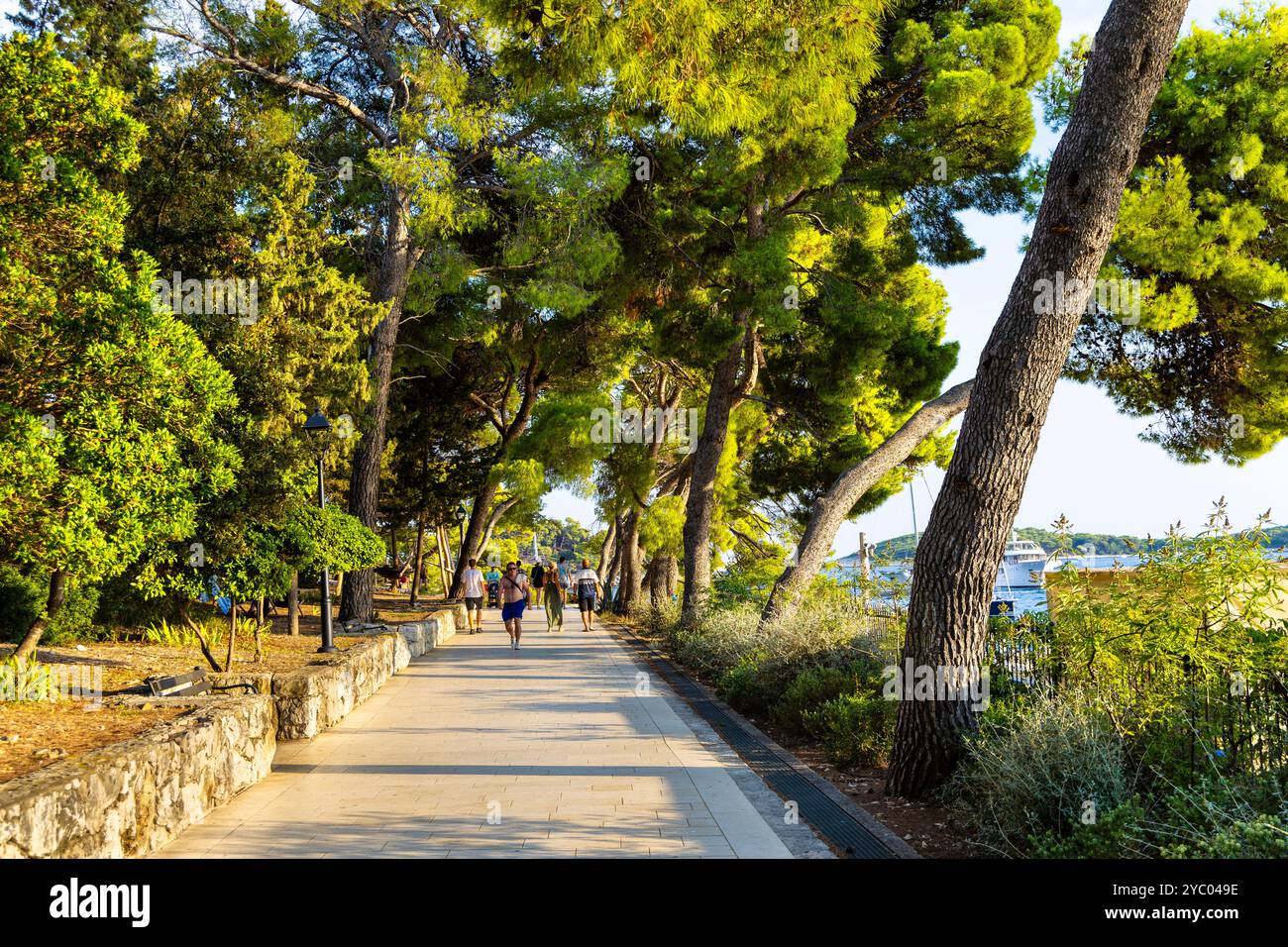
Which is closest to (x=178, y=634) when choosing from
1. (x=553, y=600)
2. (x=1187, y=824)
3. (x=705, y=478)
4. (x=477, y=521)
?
(x=705, y=478)

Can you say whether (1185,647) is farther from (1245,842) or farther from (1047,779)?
(1245,842)

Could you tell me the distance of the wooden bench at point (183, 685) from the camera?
328 inches

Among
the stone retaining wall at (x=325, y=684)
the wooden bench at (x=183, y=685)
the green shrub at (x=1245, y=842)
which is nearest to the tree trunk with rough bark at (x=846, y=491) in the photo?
the stone retaining wall at (x=325, y=684)

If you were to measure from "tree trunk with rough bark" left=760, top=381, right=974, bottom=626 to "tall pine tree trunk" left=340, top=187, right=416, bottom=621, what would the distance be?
25.7 feet

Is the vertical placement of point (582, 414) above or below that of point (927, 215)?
below

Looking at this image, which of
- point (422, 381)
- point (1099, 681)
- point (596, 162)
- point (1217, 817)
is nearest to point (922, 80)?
point (596, 162)

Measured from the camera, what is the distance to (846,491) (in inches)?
600

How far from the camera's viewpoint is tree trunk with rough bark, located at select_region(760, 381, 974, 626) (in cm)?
1461

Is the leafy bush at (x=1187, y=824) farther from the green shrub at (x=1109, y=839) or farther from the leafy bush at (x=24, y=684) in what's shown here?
the leafy bush at (x=24, y=684)

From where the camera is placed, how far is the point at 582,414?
26.7 m

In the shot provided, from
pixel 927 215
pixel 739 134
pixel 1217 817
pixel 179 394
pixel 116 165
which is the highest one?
pixel 739 134

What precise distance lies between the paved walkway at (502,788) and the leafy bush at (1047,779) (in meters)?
1.22

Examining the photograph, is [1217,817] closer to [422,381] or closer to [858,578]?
[858,578]

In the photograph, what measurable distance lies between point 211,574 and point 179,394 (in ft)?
9.90
